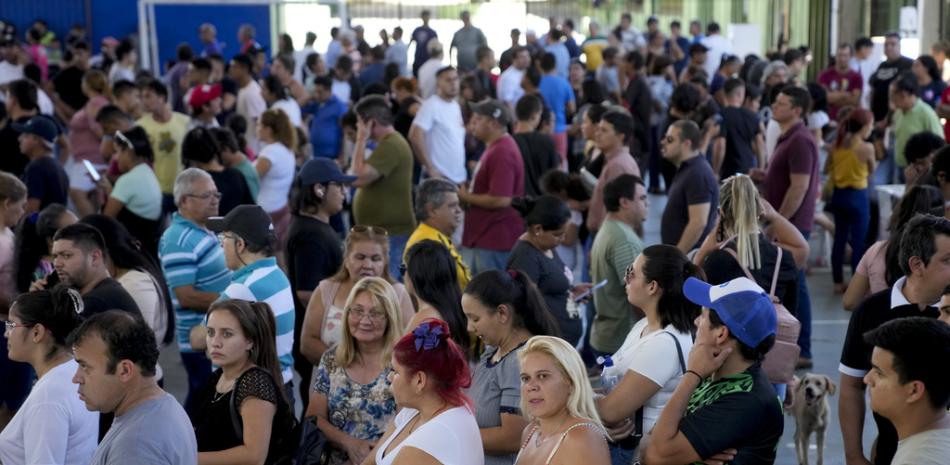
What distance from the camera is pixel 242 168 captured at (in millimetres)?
7418

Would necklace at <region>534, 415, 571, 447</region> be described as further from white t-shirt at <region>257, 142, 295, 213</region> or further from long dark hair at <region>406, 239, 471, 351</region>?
white t-shirt at <region>257, 142, 295, 213</region>

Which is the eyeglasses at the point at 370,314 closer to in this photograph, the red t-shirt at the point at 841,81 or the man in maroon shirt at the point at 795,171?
the man in maroon shirt at the point at 795,171

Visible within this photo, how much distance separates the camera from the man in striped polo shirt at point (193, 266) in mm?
5547

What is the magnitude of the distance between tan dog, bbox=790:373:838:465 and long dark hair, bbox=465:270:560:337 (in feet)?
6.38

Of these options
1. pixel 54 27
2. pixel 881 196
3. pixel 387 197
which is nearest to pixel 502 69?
pixel 881 196

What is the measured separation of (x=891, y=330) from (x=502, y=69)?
12.2m

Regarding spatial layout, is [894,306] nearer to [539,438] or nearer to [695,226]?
[539,438]

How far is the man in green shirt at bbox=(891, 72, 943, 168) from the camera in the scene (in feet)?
32.3

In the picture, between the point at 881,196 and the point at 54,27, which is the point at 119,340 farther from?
the point at 54,27

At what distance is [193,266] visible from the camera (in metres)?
5.57

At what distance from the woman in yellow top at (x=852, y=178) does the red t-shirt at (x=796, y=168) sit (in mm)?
1370

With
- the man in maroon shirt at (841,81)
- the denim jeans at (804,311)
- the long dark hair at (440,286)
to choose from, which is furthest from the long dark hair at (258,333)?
the man in maroon shirt at (841,81)

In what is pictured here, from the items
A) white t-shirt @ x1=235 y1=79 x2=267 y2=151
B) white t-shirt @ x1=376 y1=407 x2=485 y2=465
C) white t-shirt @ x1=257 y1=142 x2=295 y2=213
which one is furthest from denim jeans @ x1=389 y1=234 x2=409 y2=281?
white t-shirt @ x1=235 y1=79 x2=267 y2=151

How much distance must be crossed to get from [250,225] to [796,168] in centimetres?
→ 381
